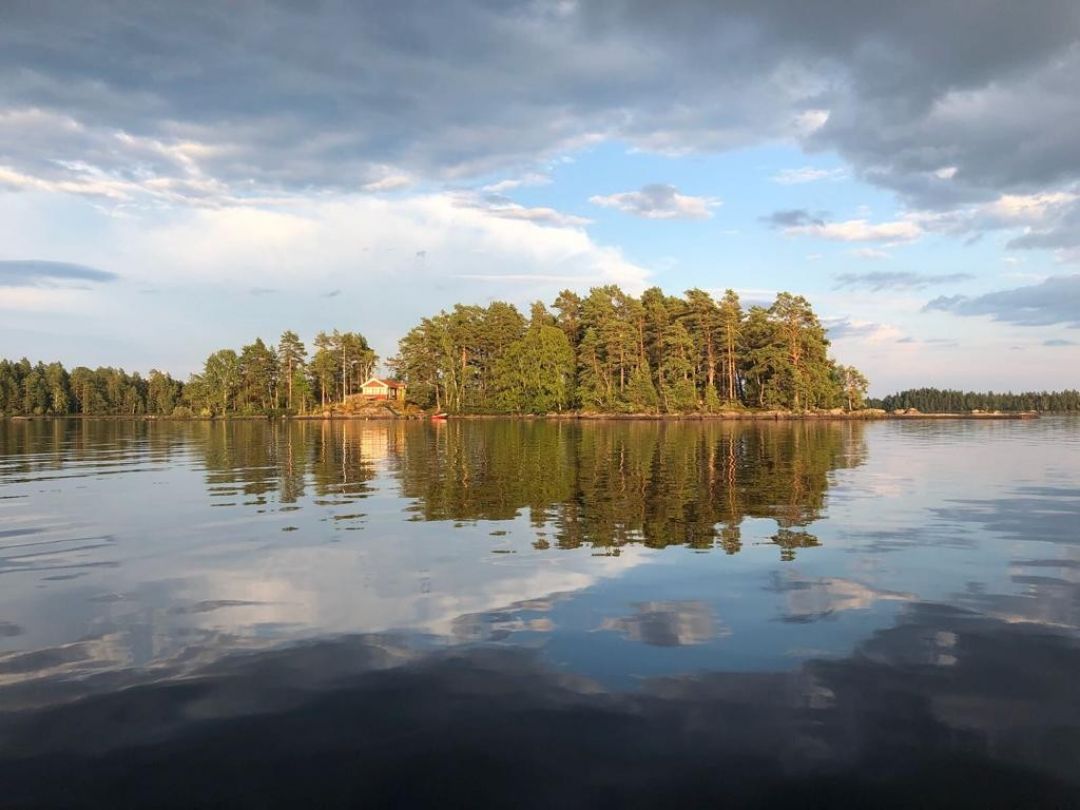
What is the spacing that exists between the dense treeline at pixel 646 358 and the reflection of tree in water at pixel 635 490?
8952cm

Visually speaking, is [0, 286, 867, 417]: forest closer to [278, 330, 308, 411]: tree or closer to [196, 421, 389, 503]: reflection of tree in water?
[278, 330, 308, 411]: tree

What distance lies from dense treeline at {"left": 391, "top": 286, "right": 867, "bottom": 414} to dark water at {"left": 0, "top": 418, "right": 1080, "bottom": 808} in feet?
387

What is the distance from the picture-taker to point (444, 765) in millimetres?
7004

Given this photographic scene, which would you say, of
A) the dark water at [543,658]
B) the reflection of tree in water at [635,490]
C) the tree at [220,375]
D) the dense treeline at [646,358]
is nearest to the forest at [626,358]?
the dense treeline at [646,358]

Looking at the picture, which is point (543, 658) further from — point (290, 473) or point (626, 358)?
point (626, 358)

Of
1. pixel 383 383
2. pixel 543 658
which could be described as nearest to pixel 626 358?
pixel 383 383

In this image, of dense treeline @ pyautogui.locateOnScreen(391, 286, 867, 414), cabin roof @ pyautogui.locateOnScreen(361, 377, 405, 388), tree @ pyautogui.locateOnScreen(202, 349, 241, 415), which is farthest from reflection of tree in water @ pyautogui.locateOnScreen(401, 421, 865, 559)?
tree @ pyautogui.locateOnScreen(202, 349, 241, 415)

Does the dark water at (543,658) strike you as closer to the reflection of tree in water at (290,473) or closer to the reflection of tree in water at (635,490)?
the reflection of tree in water at (635,490)

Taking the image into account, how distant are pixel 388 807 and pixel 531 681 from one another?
3038 mm

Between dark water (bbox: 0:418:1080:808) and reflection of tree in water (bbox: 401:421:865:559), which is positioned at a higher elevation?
reflection of tree in water (bbox: 401:421:865:559)

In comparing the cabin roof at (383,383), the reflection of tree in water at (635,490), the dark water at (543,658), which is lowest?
the dark water at (543,658)

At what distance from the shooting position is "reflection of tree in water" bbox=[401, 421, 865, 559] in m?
19.6

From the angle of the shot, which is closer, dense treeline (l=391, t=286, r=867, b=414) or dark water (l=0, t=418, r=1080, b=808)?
A: dark water (l=0, t=418, r=1080, b=808)

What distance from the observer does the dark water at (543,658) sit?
679 cm
